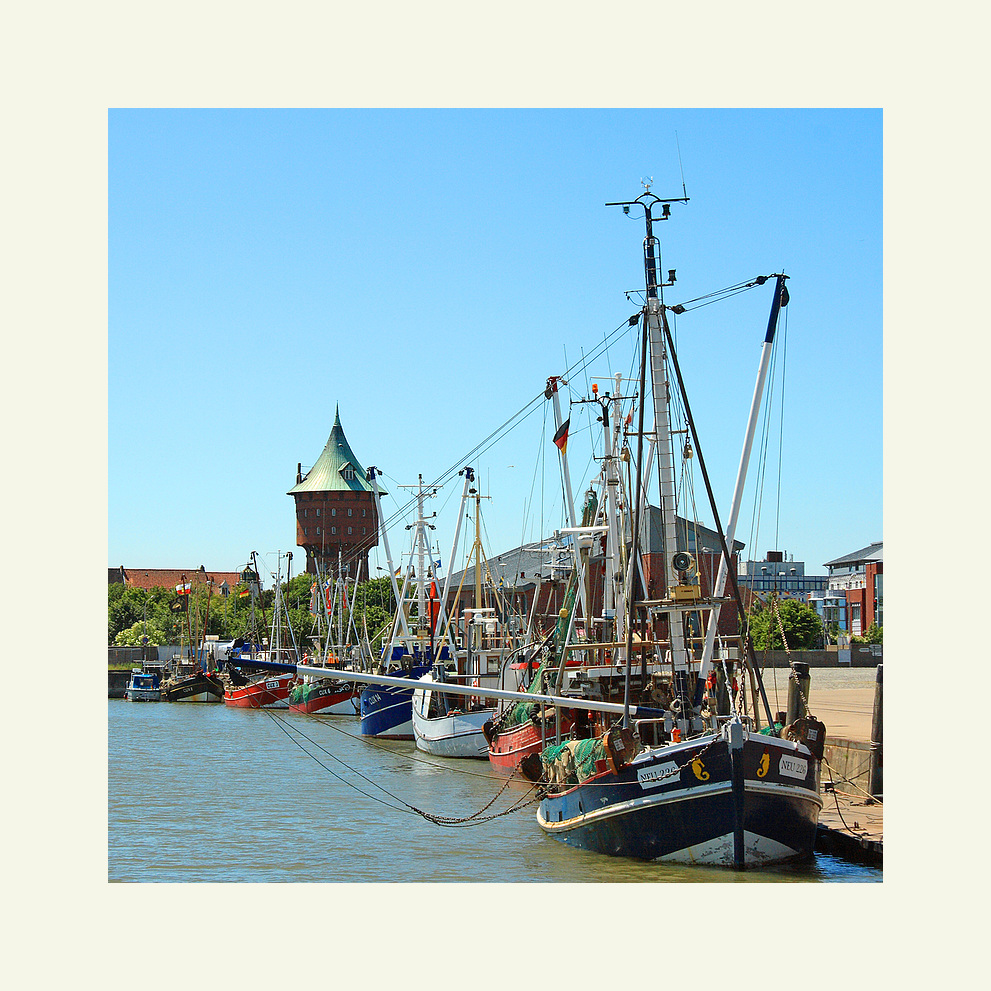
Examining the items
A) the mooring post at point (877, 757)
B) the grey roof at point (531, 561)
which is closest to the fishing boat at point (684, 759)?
the mooring post at point (877, 757)

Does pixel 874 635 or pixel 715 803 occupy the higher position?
pixel 715 803

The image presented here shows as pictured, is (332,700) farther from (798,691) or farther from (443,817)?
(798,691)

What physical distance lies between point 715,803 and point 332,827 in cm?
1250

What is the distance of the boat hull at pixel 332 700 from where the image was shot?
8481 centimetres

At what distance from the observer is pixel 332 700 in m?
85.2

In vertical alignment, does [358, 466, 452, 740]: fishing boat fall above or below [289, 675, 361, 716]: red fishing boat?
above

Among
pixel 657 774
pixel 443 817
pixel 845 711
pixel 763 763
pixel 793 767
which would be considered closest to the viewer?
pixel 763 763

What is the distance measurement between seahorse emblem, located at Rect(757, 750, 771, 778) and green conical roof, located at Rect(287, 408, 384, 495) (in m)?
150

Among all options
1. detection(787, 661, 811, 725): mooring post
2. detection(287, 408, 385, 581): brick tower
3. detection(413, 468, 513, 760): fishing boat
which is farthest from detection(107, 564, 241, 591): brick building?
detection(787, 661, 811, 725): mooring post

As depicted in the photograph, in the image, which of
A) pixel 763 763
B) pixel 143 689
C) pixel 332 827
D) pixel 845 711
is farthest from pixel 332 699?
pixel 763 763

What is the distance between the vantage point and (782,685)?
247 feet

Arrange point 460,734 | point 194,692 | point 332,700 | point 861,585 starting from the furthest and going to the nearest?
point 861,585
point 194,692
point 332,700
point 460,734

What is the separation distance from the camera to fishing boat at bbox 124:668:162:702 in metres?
109

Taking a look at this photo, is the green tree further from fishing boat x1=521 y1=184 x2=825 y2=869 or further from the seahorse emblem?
the seahorse emblem
